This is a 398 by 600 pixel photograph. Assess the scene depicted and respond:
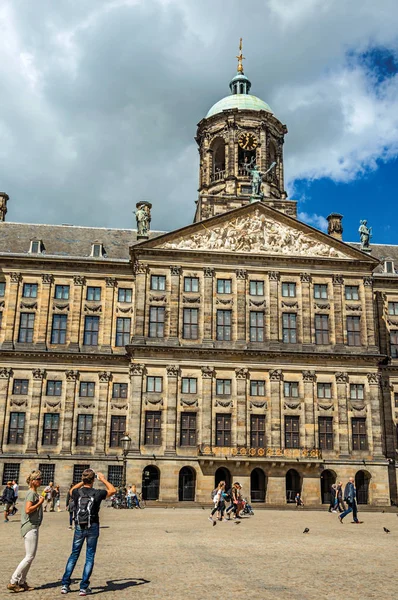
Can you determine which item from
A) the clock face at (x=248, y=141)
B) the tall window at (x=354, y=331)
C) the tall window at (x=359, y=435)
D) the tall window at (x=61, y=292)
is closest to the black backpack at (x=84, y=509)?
the tall window at (x=359, y=435)

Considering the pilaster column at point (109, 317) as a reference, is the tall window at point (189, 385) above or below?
below

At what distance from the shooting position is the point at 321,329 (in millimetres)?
45969

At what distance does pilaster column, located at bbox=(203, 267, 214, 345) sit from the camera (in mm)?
44375

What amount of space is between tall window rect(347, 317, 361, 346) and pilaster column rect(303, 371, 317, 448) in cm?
405

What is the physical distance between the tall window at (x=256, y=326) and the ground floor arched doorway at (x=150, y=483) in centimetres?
1138

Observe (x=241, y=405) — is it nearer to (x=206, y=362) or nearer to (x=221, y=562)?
(x=206, y=362)

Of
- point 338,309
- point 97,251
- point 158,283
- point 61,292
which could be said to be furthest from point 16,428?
point 338,309

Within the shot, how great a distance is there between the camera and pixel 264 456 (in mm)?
41812

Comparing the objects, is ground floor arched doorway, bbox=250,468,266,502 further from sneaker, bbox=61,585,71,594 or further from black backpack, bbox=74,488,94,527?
black backpack, bbox=74,488,94,527

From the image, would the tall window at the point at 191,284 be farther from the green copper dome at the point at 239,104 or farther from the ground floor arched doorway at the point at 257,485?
the green copper dome at the point at 239,104

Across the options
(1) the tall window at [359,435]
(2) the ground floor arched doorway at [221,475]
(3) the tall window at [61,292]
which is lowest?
(2) the ground floor arched doorway at [221,475]

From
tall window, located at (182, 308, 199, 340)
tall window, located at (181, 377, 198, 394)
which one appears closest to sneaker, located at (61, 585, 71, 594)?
tall window, located at (181, 377, 198, 394)

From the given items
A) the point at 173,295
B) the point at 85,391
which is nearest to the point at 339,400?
the point at 173,295

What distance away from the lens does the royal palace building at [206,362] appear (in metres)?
42.3
